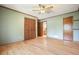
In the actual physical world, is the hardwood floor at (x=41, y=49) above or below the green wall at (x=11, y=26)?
below

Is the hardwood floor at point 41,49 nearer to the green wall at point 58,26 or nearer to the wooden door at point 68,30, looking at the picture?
the wooden door at point 68,30

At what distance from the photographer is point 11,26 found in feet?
14.5

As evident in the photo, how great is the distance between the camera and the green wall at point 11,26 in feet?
13.1

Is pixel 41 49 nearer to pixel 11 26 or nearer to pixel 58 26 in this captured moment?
pixel 11 26

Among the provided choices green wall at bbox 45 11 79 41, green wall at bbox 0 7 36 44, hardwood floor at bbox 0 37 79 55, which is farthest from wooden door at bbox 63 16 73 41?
green wall at bbox 0 7 36 44

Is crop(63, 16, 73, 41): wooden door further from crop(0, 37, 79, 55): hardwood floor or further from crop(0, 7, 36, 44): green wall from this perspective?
crop(0, 7, 36, 44): green wall

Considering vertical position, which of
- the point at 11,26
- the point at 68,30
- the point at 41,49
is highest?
the point at 11,26

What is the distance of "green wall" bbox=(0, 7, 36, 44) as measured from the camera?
13.1ft

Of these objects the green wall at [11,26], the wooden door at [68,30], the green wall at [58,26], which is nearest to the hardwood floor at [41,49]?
the green wall at [11,26]

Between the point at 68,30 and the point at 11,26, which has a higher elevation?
the point at 11,26

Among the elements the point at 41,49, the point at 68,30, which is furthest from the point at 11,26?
the point at 68,30

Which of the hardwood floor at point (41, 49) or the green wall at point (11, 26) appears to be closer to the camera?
the hardwood floor at point (41, 49)
